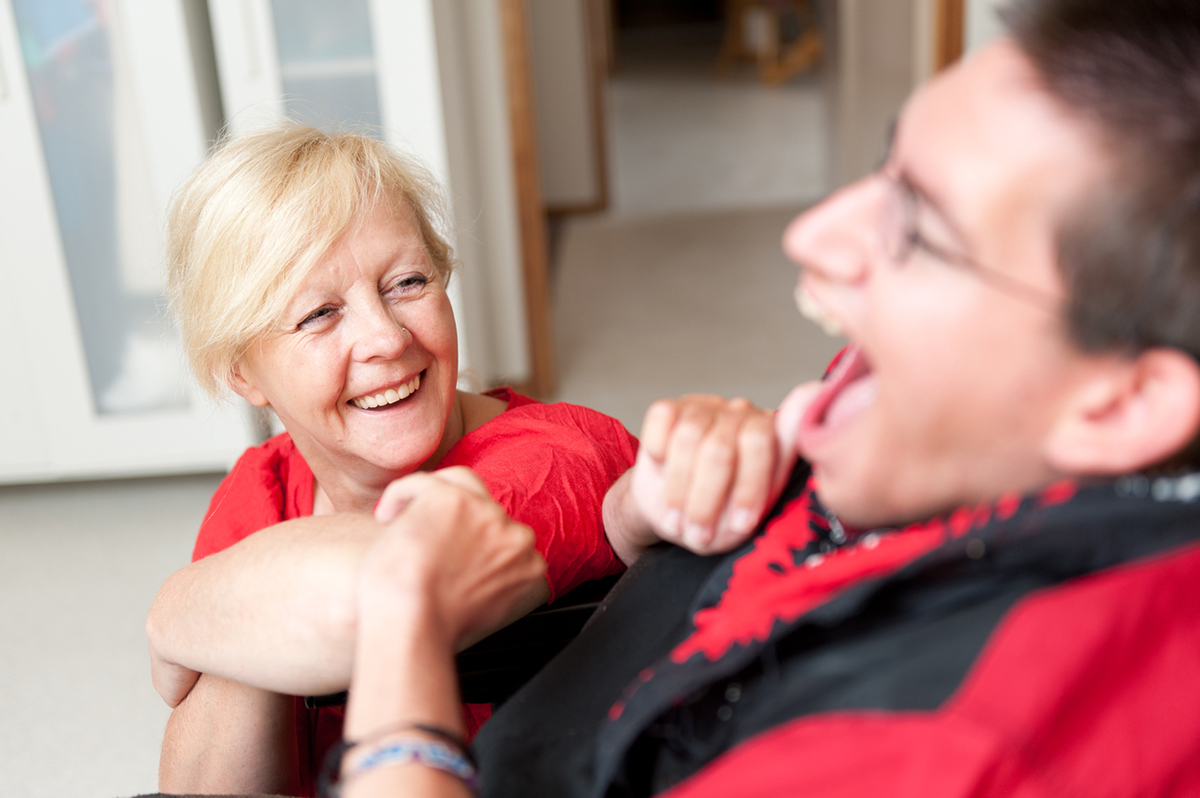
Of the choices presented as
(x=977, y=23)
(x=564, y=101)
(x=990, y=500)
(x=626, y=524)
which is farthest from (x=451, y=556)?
(x=564, y=101)

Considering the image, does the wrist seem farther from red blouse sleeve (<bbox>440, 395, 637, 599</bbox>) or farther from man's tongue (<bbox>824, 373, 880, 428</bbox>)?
man's tongue (<bbox>824, 373, 880, 428</bbox>)

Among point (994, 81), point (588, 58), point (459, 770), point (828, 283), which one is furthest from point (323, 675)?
point (588, 58)

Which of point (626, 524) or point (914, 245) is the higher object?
point (914, 245)

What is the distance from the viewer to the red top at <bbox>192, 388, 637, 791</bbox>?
3.26 feet

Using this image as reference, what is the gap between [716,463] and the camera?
790 millimetres

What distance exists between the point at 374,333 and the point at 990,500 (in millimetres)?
724

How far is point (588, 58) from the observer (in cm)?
491

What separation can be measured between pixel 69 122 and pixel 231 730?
78.2 inches

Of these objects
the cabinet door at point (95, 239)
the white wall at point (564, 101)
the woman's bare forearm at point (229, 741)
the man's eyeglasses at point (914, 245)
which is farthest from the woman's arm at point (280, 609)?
the white wall at point (564, 101)

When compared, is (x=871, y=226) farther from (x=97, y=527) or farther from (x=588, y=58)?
(x=588, y=58)

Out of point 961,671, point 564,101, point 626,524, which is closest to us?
point 961,671

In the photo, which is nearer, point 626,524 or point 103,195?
point 626,524

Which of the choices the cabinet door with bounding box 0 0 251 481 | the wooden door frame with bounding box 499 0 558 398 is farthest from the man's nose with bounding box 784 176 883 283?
the wooden door frame with bounding box 499 0 558 398

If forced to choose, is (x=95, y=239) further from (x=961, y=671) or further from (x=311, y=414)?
(x=961, y=671)
